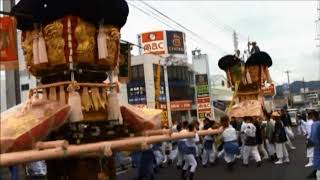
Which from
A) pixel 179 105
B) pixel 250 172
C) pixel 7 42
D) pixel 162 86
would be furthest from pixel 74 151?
pixel 179 105

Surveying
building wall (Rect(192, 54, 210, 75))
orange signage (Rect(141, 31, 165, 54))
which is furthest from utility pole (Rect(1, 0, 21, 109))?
building wall (Rect(192, 54, 210, 75))

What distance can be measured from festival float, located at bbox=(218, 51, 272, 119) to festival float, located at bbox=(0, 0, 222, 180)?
14.3 m

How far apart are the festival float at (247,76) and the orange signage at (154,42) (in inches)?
1532

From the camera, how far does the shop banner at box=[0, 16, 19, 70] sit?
4839mm

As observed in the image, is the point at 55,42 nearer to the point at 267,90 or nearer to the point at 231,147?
the point at 231,147

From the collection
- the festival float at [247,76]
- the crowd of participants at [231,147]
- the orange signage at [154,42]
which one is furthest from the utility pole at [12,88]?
the orange signage at [154,42]

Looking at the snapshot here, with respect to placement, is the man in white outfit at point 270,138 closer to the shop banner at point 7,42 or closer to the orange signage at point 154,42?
the shop banner at point 7,42

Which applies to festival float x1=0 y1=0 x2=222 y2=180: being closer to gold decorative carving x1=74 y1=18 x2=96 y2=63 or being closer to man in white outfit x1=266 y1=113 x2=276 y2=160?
gold decorative carving x1=74 y1=18 x2=96 y2=63

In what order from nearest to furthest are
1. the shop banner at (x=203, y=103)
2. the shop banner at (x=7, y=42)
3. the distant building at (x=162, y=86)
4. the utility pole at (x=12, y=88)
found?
the shop banner at (x=7, y=42) → the utility pole at (x=12, y=88) → the shop banner at (x=203, y=103) → the distant building at (x=162, y=86)

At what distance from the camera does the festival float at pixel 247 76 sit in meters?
19.9

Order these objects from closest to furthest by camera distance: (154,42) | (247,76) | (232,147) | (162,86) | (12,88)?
(12,88), (232,147), (247,76), (162,86), (154,42)

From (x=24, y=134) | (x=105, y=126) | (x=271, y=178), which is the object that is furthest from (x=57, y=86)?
(x=271, y=178)

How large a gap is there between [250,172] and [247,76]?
15.2 feet

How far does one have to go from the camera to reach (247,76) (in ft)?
66.0
